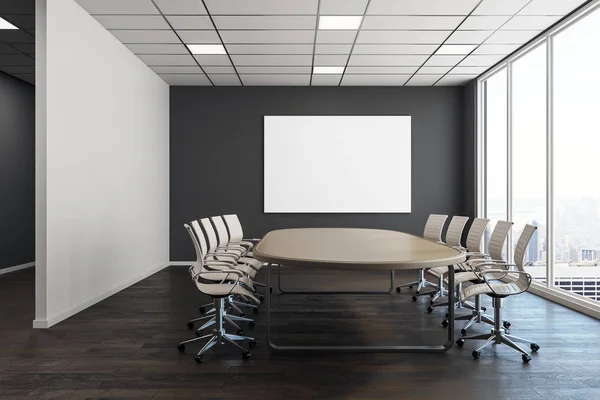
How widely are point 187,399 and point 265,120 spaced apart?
632cm

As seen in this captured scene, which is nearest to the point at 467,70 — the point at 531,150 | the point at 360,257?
the point at 531,150

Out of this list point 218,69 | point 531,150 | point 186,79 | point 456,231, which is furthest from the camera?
point 186,79

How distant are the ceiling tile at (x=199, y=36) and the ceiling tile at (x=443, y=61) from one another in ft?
10.5

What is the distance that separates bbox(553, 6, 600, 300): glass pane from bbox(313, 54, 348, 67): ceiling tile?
283 cm

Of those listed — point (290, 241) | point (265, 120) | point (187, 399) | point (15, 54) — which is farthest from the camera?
point (265, 120)

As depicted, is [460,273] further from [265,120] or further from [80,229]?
[265,120]

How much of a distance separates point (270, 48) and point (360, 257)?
4161 mm

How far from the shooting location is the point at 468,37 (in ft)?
19.6

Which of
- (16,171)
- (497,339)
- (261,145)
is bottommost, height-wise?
(497,339)

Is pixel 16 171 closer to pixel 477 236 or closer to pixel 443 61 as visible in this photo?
pixel 443 61

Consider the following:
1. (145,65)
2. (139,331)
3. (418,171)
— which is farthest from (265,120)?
(139,331)

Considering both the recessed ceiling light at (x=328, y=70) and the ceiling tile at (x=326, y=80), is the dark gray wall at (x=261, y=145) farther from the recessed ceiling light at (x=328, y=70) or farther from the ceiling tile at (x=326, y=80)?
the recessed ceiling light at (x=328, y=70)

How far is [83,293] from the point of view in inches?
201

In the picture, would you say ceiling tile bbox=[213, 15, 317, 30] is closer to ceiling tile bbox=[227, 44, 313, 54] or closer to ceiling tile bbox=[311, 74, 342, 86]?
ceiling tile bbox=[227, 44, 313, 54]
